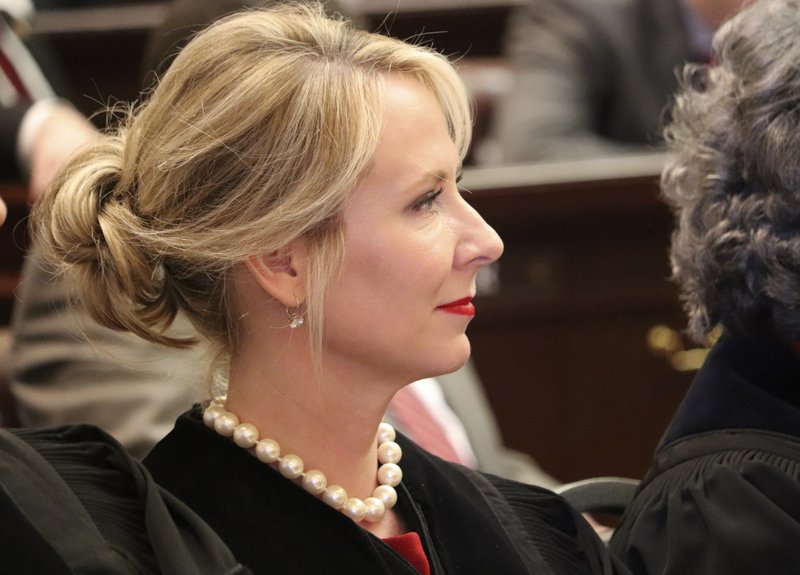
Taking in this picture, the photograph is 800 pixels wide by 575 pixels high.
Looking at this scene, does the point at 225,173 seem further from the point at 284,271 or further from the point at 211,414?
the point at 211,414

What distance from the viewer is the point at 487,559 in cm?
157

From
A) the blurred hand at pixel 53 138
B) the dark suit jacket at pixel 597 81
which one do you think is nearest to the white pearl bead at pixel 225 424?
the blurred hand at pixel 53 138

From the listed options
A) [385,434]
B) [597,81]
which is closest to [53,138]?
[385,434]

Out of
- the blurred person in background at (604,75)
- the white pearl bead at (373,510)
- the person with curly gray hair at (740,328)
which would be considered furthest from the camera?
the blurred person in background at (604,75)

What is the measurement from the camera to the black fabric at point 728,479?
5.29 feet

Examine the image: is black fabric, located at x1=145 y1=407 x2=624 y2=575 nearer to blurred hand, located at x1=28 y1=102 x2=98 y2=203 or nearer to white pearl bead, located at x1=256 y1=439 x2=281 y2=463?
white pearl bead, located at x1=256 y1=439 x2=281 y2=463

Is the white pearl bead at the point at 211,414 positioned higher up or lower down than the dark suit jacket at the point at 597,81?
higher up

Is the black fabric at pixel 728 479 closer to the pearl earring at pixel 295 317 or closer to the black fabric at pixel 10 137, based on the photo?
the pearl earring at pixel 295 317

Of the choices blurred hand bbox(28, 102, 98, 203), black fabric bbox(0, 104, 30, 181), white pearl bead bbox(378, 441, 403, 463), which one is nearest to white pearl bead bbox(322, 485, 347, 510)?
white pearl bead bbox(378, 441, 403, 463)

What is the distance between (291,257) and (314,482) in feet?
0.82

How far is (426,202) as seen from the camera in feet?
4.91

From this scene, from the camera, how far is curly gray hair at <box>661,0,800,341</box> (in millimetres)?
1697

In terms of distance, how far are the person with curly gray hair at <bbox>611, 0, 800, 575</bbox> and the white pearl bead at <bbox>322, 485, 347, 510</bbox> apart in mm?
434

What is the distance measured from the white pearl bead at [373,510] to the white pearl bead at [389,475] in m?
0.04
